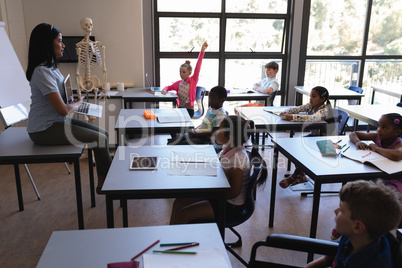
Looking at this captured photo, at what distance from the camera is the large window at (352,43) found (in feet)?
18.1

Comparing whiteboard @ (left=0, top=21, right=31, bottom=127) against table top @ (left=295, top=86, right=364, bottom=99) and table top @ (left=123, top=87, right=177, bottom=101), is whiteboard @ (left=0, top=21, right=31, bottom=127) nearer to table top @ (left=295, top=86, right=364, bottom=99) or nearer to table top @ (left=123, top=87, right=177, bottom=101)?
table top @ (left=123, top=87, right=177, bottom=101)

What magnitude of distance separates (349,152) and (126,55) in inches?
143

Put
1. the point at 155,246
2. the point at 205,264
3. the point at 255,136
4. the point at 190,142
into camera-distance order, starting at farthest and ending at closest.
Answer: the point at 255,136
the point at 190,142
the point at 155,246
the point at 205,264

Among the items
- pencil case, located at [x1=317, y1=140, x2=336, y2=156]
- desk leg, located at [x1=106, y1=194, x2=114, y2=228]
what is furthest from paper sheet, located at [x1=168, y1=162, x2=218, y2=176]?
pencil case, located at [x1=317, y1=140, x2=336, y2=156]

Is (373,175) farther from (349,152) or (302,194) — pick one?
(302,194)

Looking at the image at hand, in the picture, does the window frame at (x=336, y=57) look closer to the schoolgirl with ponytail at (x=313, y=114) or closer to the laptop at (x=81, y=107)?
the schoolgirl with ponytail at (x=313, y=114)

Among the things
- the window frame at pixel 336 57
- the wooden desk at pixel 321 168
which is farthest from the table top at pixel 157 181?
the window frame at pixel 336 57

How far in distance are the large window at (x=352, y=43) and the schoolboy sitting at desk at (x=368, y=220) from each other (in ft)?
15.4

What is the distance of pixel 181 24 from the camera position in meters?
5.45

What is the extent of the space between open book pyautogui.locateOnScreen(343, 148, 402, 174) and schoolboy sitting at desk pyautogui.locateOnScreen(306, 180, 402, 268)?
1.01 metres

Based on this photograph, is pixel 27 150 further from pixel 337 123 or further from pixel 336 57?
pixel 336 57

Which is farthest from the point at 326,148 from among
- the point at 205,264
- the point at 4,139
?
the point at 4,139

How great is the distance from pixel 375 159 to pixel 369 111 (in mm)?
1689

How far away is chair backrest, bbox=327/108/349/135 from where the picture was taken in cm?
→ 345
